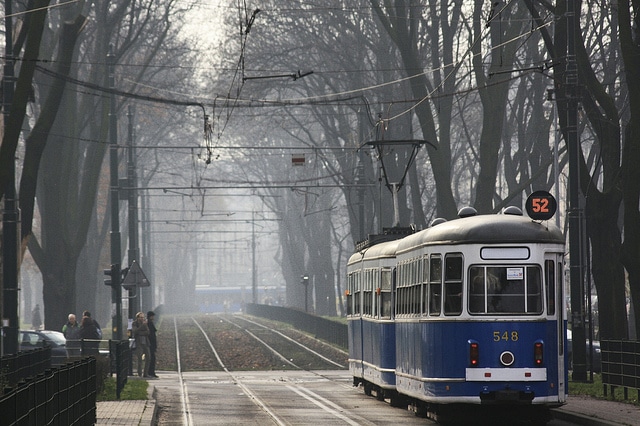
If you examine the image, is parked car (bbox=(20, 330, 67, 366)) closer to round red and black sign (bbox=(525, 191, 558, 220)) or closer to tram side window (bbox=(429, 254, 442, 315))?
round red and black sign (bbox=(525, 191, 558, 220))

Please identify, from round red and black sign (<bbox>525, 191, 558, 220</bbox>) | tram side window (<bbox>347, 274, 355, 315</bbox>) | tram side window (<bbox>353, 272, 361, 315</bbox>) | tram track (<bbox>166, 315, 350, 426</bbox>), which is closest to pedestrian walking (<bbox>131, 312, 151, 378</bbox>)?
tram track (<bbox>166, 315, 350, 426</bbox>)

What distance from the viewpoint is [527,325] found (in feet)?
60.0

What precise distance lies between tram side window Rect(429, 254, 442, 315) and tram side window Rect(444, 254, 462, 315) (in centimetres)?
15

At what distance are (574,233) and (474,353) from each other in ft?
30.4

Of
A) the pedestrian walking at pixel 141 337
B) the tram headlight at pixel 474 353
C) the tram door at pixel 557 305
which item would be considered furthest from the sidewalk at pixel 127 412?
the pedestrian walking at pixel 141 337

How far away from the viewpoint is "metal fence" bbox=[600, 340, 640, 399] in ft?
71.7

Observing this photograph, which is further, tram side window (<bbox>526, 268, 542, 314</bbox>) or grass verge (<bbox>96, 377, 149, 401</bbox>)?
grass verge (<bbox>96, 377, 149, 401</bbox>)

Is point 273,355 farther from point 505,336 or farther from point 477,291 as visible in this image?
point 505,336

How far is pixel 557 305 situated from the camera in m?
18.5

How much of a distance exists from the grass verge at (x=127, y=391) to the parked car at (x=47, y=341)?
7413 millimetres

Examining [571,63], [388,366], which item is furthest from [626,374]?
[571,63]

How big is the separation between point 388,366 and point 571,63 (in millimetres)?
7773

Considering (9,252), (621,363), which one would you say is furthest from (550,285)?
(9,252)

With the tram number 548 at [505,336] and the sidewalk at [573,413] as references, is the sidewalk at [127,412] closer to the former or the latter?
the sidewalk at [573,413]
